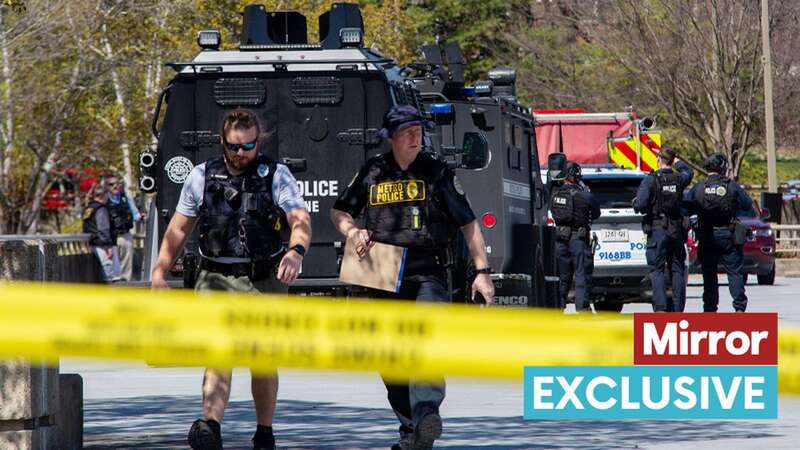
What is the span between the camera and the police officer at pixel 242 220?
9117mm

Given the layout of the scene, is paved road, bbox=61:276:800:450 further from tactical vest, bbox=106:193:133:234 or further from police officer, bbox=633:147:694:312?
tactical vest, bbox=106:193:133:234

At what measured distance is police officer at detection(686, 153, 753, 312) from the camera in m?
18.3

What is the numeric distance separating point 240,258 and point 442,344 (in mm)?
2871

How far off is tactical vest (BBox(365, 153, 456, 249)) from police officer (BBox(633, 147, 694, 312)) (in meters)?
9.18

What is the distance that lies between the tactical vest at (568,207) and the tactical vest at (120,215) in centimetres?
1382

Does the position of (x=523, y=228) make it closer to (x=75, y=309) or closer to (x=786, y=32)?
(x=75, y=309)

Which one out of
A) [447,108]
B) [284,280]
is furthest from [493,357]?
[447,108]

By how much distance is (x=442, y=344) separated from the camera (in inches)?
253

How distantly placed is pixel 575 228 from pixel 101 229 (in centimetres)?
1385

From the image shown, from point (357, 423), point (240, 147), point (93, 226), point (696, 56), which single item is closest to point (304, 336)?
point (240, 147)

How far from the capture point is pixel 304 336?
666 centimetres

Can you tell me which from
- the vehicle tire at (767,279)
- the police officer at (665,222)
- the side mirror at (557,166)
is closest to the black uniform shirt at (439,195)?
the police officer at (665,222)

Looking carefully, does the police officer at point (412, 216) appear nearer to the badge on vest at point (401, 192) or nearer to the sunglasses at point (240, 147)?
the badge on vest at point (401, 192)

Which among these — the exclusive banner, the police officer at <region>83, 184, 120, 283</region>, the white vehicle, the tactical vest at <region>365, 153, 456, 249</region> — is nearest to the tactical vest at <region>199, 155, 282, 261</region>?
the tactical vest at <region>365, 153, 456, 249</region>
